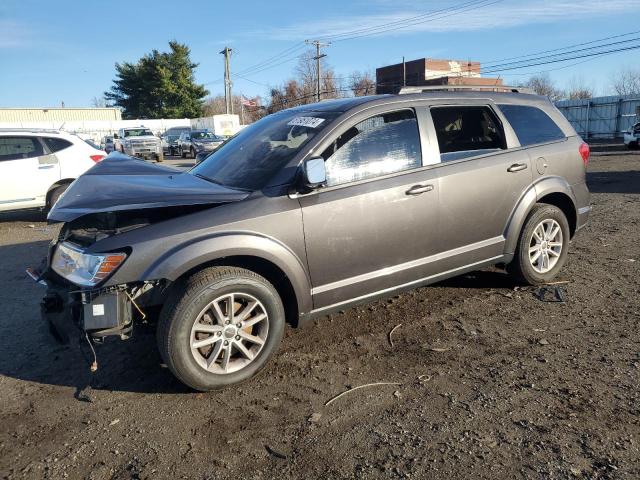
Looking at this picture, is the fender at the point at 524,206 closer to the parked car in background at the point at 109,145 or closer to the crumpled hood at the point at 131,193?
the crumpled hood at the point at 131,193

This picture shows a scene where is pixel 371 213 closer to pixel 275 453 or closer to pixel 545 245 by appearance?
pixel 275 453

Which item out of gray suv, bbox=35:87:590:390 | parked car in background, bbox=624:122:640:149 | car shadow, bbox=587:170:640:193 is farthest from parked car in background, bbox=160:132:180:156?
gray suv, bbox=35:87:590:390

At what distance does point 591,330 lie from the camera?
12.8 feet

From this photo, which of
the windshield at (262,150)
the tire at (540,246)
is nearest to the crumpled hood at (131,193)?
the windshield at (262,150)

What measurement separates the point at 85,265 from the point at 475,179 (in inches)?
122

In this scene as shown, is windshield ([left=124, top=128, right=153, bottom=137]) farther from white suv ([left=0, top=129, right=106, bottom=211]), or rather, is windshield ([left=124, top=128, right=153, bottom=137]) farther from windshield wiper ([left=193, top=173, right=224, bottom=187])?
windshield wiper ([left=193, top=173, right=224, bottom=187])

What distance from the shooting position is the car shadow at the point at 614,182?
11.0 m

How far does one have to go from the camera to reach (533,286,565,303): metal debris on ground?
4566 mm

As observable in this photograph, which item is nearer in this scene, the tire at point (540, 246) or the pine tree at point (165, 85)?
the tire at point (540, 246)

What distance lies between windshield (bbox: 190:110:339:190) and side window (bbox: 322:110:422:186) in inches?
9.3

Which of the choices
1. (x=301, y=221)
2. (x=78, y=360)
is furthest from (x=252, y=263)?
(x=78, y=360)

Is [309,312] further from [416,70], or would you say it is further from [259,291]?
[416,70]

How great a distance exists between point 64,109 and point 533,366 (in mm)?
63894

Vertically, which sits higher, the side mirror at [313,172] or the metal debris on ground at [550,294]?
the side mirror at [313,172]
